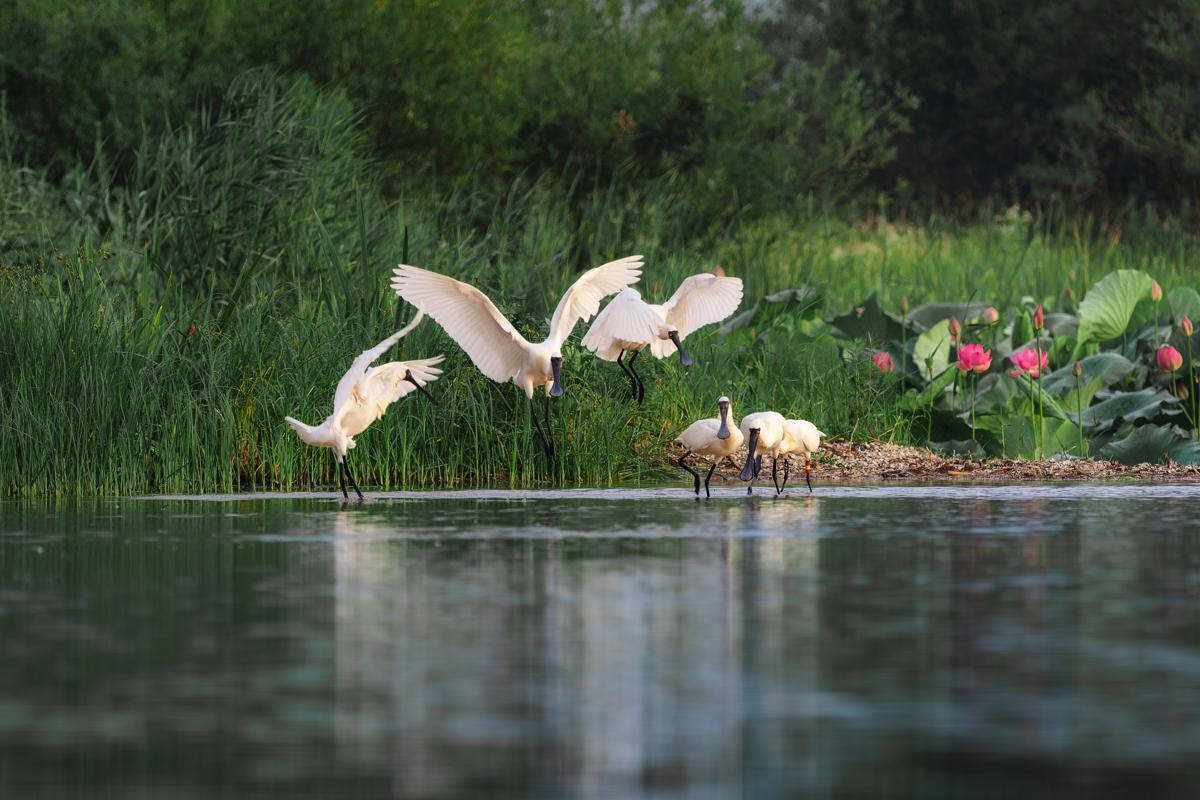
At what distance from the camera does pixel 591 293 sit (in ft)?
45.3

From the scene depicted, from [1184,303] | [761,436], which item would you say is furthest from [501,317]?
[1184,303]

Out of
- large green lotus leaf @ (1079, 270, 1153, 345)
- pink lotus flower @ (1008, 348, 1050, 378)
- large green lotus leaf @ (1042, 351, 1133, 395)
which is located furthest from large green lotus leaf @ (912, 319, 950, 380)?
large green lotus leaf @ (1079, 270, 1153, 345)

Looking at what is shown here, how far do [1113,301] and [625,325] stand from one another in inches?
270

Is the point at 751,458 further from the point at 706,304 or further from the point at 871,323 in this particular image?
the point at 871,323

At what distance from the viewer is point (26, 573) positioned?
29.8ft

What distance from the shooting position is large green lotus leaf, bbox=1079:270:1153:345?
1850cm

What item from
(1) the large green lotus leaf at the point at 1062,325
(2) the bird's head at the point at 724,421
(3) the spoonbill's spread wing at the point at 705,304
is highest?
(1) the large green lotus leaf at the point at 1062,325

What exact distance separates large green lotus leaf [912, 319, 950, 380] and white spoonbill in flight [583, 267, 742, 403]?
13.6ft

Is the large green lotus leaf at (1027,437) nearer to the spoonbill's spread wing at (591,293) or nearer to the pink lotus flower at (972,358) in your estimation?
the pink lotus flower at (972,358)

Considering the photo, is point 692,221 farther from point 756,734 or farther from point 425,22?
point 756,734

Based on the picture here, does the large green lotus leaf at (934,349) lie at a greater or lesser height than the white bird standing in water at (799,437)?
greater

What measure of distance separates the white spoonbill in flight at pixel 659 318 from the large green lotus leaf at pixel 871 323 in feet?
15.5

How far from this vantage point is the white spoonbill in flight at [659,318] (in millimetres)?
13250

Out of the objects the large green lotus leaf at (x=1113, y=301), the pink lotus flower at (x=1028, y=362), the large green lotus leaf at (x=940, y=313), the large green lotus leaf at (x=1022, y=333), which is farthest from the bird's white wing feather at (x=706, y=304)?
the large green lotus leaf at (x=1022, y=333)
